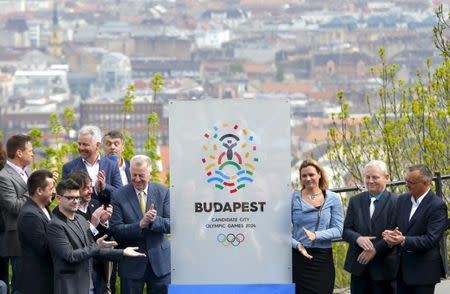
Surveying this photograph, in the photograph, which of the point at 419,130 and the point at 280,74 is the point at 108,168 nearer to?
the point at 419,130

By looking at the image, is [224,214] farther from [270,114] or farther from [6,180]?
[6,180]

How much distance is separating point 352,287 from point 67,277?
132 centimetres

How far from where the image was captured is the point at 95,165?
23.0ft

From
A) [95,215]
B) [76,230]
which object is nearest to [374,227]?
[95,215]

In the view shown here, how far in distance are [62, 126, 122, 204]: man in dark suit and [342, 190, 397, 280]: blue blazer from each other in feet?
3.62

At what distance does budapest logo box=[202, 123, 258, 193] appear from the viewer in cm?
594

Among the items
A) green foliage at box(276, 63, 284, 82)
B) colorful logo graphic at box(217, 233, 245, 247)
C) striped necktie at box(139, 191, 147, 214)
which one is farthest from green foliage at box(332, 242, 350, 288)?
green foliage at box(276, 63, 284, 82)

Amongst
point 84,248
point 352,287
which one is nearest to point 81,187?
point 84,248

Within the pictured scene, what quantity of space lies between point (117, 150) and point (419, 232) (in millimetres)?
1598

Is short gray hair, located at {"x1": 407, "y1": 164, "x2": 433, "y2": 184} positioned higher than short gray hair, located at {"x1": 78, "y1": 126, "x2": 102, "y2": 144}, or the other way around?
short gray hair, located at {"x1": 78, "y1": 126, "x2": 102, "y2": 144}

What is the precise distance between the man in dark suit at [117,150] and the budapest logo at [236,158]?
4.27 ft

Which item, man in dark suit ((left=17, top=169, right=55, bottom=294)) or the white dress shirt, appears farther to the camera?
the white dress shirt

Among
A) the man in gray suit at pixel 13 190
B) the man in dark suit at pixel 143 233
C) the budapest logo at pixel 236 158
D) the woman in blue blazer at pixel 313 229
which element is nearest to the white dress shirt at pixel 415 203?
the woman in blue blazer at pixel 313 229

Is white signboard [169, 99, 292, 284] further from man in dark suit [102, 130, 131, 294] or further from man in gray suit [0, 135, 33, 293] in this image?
man in dark suit [102, 130, 131, 294]
